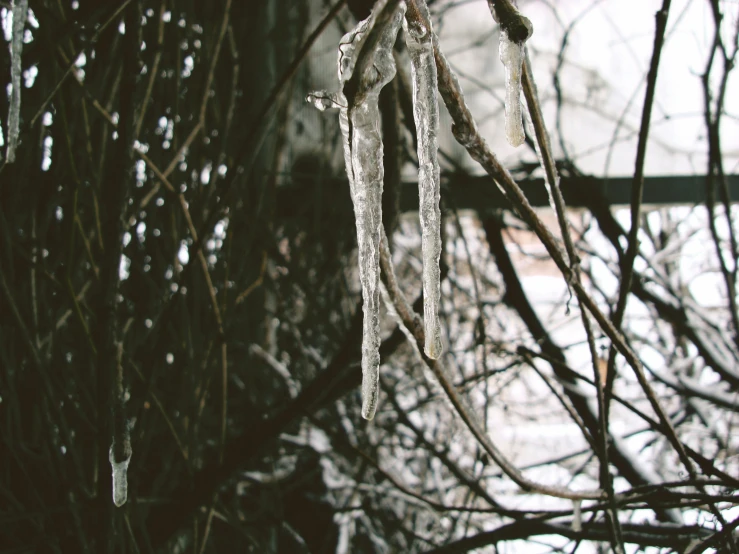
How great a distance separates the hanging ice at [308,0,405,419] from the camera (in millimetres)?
301

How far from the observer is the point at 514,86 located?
0.36 m

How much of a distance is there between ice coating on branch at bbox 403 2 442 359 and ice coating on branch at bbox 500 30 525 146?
0.16 ft

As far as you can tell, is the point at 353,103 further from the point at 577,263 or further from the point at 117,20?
the point at 117,20

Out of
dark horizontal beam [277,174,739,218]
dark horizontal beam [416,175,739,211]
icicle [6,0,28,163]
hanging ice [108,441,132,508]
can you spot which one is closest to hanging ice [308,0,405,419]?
icicle [6,0,28,163]

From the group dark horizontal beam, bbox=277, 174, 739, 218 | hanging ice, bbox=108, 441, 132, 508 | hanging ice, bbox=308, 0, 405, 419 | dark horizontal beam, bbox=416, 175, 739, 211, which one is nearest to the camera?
hanging ice, bbox=308, 0, 405, 419

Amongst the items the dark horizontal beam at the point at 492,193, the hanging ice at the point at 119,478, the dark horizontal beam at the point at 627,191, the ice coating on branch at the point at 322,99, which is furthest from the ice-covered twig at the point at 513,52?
the dark horizontal beam at the point at 627,191

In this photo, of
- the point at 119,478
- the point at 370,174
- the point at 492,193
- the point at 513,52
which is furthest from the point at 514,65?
the point at 492,193

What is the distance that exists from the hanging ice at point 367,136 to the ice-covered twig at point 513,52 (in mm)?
63

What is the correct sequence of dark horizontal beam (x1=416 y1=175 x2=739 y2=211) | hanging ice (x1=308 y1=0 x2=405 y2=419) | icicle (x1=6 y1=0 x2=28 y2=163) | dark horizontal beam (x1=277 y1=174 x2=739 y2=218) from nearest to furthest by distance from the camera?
hanging ice (x1=308 y1=0 x2=405 y2=419) → icicle (x1=6 y1=0 x2=28 y2=163) → dark horizontal beam (x1=277 y1=174 x2=739 y2=218) → dark horizontal beam (x1=416 y1=175 x2=739 y2=211)

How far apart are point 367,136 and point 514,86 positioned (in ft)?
0.31

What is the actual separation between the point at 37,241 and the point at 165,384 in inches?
12.8

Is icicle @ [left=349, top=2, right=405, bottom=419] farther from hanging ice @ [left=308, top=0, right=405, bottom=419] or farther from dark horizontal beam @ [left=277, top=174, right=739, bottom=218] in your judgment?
dark horizontal beam @ [left=277, top=174, right=739, bottom=218]

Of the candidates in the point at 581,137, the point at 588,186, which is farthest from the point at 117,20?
the point at 581,137

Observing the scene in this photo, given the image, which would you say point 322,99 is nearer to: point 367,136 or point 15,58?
point 367,136
